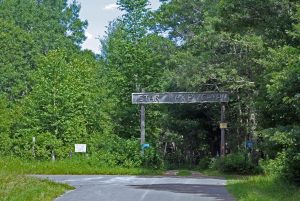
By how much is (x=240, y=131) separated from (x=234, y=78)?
349 inches

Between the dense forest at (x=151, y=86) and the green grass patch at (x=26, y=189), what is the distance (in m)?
9.54

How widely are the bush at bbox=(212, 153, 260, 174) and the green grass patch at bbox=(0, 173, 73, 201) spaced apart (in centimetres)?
1388

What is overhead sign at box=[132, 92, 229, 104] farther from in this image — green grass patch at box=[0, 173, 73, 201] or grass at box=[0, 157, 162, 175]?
green grass patch at box=[0, 173, 73, 201]

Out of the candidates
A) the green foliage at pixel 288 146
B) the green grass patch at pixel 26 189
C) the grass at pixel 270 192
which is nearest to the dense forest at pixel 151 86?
the grass at pixel 270 192

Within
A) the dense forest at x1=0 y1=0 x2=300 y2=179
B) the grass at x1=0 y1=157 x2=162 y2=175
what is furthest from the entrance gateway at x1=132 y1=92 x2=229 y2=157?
the grass at x1=0 y1=157 x2=162 y2=175

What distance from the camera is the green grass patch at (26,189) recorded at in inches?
507

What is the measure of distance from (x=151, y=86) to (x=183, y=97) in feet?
20.8

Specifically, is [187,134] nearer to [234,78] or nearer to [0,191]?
[234,78]

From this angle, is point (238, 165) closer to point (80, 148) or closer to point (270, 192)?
point (80, 148)

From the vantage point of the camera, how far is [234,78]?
3019cm

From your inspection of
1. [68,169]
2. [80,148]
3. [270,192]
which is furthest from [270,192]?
[80,148]

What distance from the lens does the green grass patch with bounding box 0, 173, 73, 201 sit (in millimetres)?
12883

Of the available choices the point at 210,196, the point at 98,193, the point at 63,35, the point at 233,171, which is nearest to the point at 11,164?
the point at 233,171

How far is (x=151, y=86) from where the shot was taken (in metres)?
37.8
